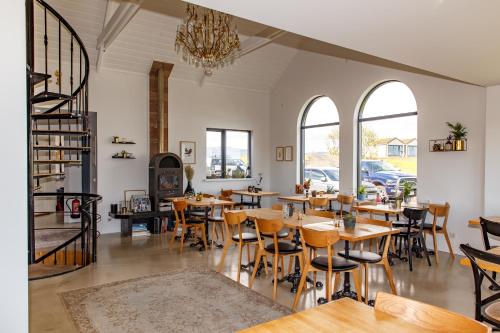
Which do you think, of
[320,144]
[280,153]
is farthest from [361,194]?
[280,153]

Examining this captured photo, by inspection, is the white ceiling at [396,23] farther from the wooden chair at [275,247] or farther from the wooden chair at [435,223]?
the wooden chair at [435,223]

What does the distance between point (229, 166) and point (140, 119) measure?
8.97 feet

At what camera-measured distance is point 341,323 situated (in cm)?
144

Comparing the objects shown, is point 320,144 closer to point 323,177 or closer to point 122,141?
point 323,177

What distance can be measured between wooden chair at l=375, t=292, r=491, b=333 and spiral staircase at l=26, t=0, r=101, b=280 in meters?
3.24

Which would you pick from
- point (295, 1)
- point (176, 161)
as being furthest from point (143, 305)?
point (176, 161)

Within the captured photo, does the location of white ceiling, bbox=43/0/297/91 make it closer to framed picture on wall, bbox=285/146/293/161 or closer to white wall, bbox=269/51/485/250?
white wall, bbox=269/51/485/250

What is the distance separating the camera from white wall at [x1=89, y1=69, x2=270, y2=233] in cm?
775

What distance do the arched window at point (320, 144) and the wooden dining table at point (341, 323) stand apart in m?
6.91

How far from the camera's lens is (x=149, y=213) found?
24.9 feet

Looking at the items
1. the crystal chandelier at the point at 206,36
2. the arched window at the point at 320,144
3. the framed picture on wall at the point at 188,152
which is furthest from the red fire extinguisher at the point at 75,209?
the arched window at the point at 320,144

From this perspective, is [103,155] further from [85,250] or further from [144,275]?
[144,275]

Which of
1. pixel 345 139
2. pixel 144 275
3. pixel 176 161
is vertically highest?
pixel 345 139

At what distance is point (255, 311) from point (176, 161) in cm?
515
